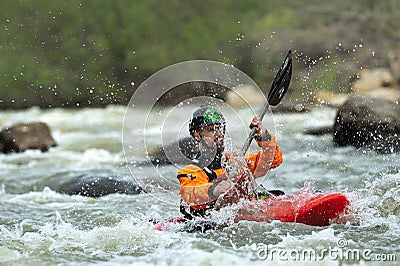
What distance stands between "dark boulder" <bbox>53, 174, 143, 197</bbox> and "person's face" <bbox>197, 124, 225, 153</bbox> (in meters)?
2.80

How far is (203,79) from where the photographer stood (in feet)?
52.7

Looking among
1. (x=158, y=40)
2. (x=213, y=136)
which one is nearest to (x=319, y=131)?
(x=213, y=136)

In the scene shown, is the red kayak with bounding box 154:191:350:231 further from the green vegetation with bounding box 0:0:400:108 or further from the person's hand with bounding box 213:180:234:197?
the green vegetation with bounding box 0:0:400:108

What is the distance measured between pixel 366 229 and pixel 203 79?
11476mm

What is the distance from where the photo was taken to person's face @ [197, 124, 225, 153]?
464cm

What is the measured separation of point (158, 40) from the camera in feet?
69.9

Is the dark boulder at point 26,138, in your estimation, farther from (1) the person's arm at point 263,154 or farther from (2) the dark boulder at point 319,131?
(1) the person's arm at point 263,154

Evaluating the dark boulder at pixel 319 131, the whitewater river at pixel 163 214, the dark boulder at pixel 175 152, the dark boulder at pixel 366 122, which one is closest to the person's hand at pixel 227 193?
the whitewater river at pixel 163 214

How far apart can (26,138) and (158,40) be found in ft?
36.3

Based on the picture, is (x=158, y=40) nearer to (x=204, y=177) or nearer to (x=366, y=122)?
(x=366, y=122)

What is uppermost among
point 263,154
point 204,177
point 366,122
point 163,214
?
point 366,122

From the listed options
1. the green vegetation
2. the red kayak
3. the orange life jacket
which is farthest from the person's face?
the green vegetation

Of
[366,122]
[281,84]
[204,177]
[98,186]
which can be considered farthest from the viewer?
[366,122]

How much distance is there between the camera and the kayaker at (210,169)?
15.2ft
